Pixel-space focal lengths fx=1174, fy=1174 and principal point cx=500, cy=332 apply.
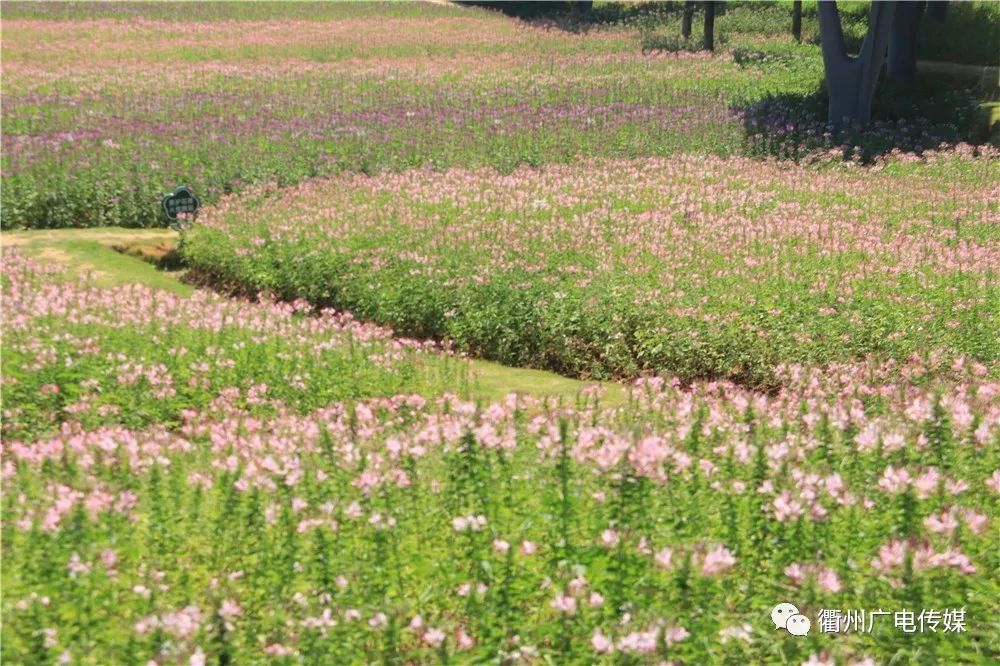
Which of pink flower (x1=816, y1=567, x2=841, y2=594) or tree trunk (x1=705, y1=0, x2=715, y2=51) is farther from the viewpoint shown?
tree trunk (x1=705, y1=0, x2=715, y2=51)

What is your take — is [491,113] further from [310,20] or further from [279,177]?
[310,20]

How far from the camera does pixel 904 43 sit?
28750 mm

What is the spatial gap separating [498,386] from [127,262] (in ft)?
22.1

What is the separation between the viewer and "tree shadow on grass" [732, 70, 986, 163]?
2084cm

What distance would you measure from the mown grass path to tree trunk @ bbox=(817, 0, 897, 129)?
1377 centimetres

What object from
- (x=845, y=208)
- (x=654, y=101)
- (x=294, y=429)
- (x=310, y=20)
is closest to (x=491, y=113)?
(x=654, y=101)

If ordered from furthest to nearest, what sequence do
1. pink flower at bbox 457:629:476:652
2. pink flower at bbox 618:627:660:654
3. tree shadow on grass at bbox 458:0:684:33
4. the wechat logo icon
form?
tree shadow on grass at bbox 458:0:684:33 < the wechat logo icon < pink flower at bbox 457:629:476:652 < pink flower at bbox 618:627:660:654

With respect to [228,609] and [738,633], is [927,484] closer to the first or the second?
[738,633]

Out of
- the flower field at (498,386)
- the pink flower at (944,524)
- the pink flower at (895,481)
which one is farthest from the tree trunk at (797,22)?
the pink flower at (944,524)

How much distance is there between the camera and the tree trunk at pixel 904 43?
28.3m

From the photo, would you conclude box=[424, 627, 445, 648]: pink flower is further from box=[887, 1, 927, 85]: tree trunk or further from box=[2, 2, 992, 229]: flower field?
box=[887, 1, 927, 85]: tree trunk

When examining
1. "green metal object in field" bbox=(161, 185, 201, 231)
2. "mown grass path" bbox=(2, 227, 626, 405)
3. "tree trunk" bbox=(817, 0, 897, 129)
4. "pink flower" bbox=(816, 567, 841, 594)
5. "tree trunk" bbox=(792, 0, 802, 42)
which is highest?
"tree trunk" bbox=(792, 0, 802, 42)

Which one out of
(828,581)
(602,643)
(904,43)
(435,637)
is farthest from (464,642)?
(904,43)

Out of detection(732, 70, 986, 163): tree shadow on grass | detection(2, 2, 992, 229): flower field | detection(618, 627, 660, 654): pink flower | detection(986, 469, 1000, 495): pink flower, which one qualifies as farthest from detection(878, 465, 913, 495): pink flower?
detection(732, 70, 986, 163): tree shadow on grass
